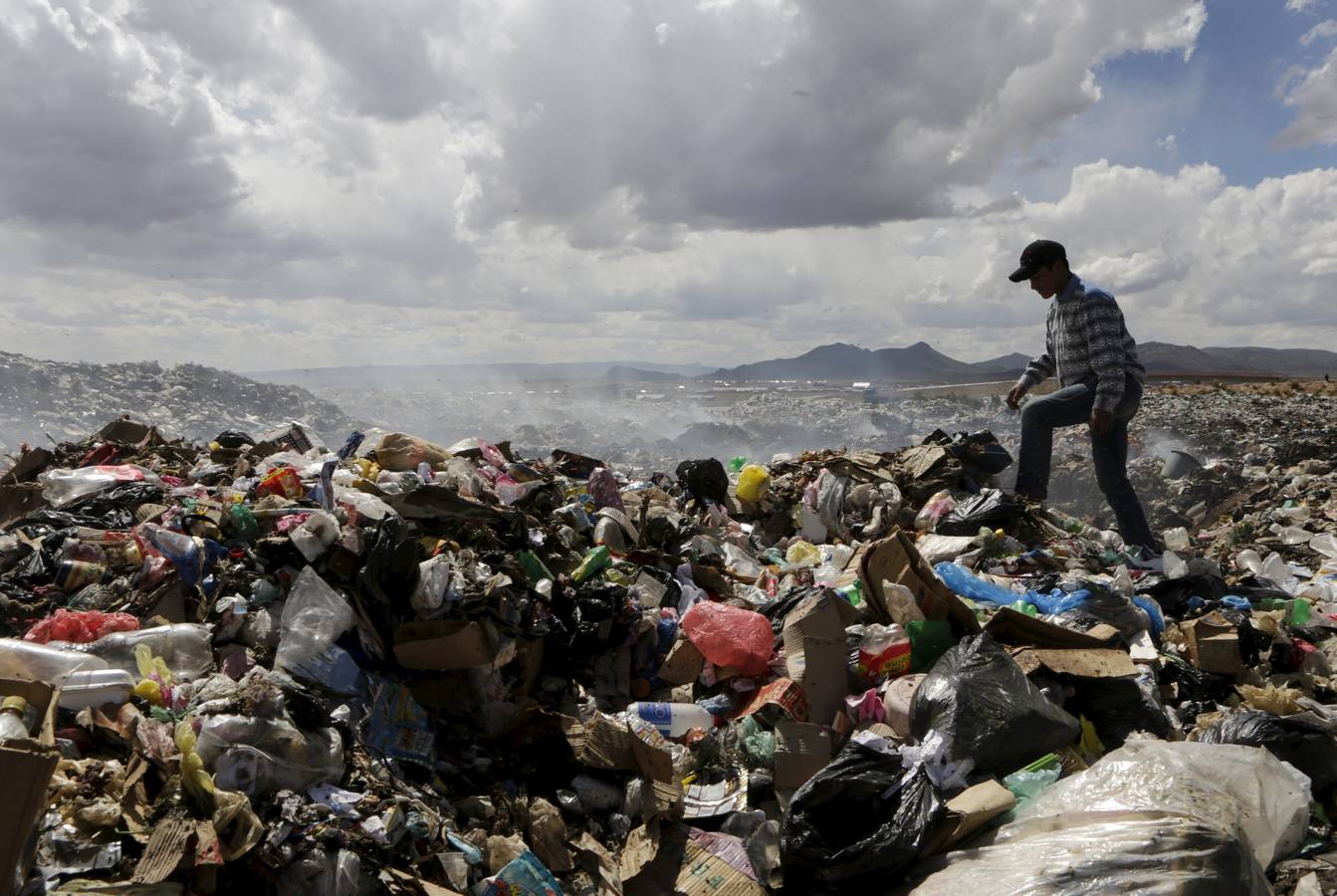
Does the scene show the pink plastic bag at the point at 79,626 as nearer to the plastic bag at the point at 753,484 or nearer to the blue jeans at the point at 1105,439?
the plastic bag at the point at 753,484

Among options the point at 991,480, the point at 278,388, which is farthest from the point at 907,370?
the point at 991,480

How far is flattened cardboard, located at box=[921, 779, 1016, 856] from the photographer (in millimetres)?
2113

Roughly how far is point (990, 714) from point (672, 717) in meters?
1.15

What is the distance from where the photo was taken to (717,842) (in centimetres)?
249

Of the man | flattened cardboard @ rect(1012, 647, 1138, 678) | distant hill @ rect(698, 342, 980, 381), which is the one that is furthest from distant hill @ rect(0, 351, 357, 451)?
distant hill @ rect(698, 342, 980, 381)

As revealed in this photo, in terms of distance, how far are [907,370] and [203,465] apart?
88.7 m

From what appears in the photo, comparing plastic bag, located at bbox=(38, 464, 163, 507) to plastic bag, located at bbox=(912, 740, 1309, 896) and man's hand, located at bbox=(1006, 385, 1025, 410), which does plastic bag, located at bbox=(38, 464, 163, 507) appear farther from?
man's hand, located at bbox=(1006, 385, 1025, 410)

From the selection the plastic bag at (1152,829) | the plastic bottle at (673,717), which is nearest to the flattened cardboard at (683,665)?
the plastic bottle at (673,717)

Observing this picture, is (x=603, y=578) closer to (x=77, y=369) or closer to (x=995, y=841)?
(x=995, y=841)

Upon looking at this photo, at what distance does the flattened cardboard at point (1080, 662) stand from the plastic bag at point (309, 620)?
248 centimetres

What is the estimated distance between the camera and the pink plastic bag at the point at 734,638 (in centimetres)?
324

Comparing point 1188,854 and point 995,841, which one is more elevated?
point 1188,854

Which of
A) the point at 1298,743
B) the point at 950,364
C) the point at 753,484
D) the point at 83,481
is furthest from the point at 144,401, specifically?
the point at 950,364

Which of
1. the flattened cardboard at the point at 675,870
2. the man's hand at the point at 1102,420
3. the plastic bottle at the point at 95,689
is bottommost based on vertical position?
the flattened cardboard at the point at 675,870
